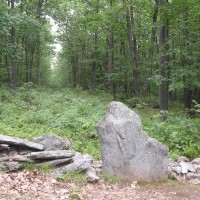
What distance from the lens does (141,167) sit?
22.4ft

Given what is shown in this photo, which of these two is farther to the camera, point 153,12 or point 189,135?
point 153,12

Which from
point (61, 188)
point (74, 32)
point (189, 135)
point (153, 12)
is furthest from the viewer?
point (74, 32)

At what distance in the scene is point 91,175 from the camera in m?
6.65

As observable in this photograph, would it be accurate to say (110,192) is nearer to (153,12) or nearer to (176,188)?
(176,188)

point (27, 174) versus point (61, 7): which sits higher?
point (61, 7)

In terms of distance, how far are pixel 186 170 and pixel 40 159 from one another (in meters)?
3.79

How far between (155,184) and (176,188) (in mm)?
493

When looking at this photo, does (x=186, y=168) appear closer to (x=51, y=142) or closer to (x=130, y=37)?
(x=51, y=142)

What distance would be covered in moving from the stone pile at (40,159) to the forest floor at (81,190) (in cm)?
32

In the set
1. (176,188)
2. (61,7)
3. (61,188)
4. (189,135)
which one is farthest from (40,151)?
(61,7)

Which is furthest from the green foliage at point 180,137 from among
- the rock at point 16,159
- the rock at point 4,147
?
the rock at point 4,147

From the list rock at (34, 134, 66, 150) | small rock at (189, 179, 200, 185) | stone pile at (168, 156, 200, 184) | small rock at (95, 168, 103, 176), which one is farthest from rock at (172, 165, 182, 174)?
rock at (34, 134, 66, 150)

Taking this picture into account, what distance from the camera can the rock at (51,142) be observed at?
781cm

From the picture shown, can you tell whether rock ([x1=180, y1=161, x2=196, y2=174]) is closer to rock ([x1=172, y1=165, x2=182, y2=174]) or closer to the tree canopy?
rock ([x1=172, y1=165, x2=182, y2=174])
